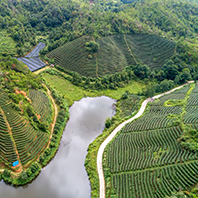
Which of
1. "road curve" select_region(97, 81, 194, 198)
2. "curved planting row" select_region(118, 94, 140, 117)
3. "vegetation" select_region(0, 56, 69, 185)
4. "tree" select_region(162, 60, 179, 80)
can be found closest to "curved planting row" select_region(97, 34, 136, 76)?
"tree" select_region(162, 60, 179, 80)

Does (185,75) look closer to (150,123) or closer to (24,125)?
(150,123)

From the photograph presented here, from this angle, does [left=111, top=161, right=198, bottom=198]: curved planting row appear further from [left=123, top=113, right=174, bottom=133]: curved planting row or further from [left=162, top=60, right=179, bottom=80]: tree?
[left=162, top=60, right=179, bottom=80]: tree

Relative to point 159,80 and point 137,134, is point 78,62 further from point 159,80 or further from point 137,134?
point 137,134

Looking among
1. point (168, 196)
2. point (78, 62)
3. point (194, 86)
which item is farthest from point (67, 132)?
point (194, 86)

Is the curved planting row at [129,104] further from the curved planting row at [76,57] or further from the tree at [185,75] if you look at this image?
the tree at [185,75]

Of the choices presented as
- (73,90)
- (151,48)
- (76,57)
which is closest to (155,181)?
(73,90)

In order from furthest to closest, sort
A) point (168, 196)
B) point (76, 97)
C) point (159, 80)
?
point (159, 80), point (76, 97), point (168, 196)
